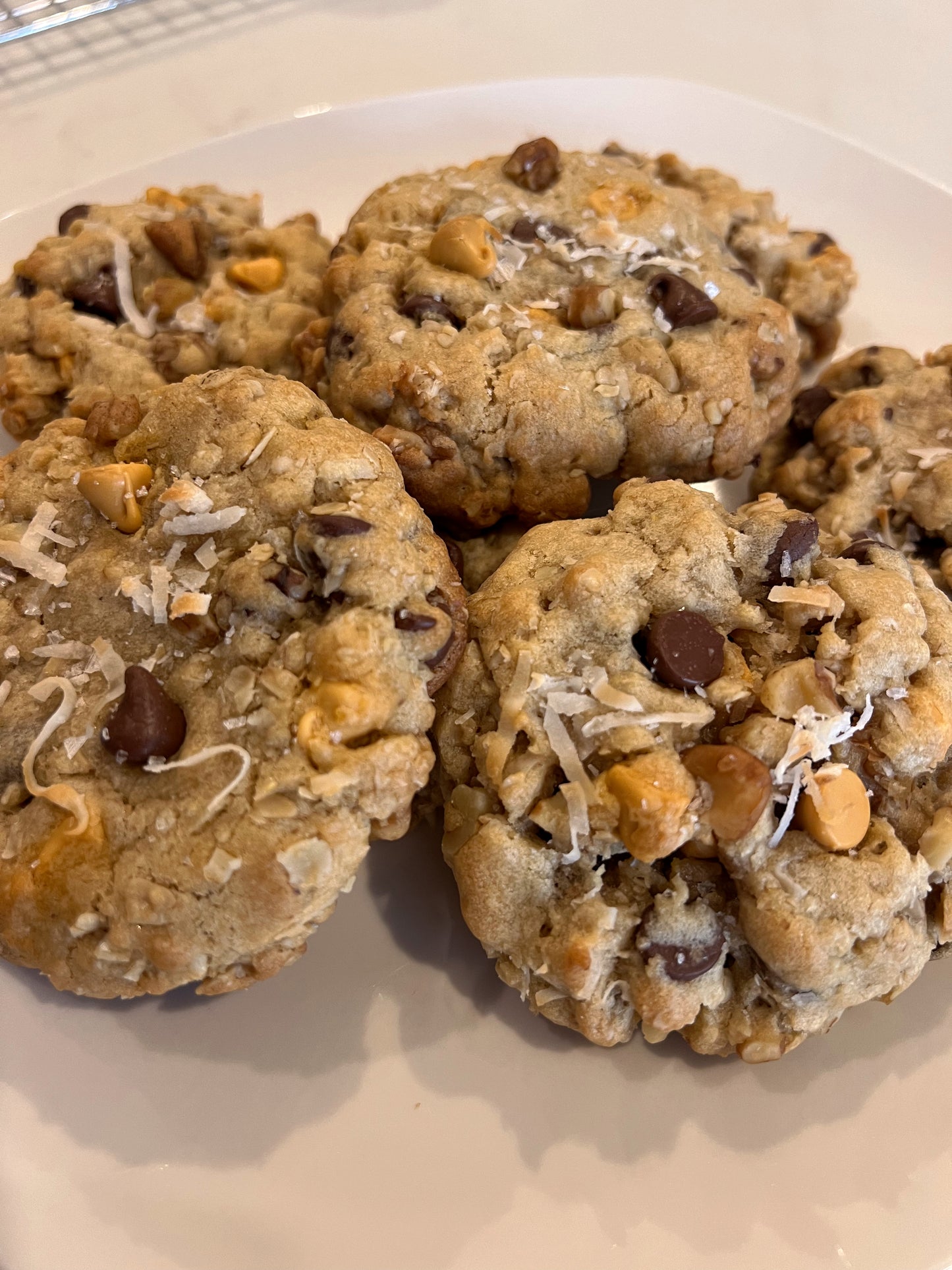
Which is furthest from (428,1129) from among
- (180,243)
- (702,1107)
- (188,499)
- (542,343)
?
(180,243)

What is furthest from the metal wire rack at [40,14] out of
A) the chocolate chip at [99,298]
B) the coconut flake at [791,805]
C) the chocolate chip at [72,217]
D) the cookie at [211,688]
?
the coconut flake at [791,805]

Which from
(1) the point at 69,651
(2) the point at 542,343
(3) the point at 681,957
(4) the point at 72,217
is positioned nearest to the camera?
(3) the point at 681,957

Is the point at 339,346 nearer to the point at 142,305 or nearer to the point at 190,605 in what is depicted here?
the point at 142,305

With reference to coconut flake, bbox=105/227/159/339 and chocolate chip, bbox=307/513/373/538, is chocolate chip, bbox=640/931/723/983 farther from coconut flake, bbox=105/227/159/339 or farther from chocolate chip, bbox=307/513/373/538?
coconut flake, bbox=105/227/159/339

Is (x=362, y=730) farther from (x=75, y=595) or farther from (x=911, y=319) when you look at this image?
(x=911, y=319)


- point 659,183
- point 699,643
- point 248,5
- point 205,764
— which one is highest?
point 248,5

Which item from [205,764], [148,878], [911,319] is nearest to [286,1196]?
[148,878]

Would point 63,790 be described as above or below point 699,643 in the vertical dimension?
below
